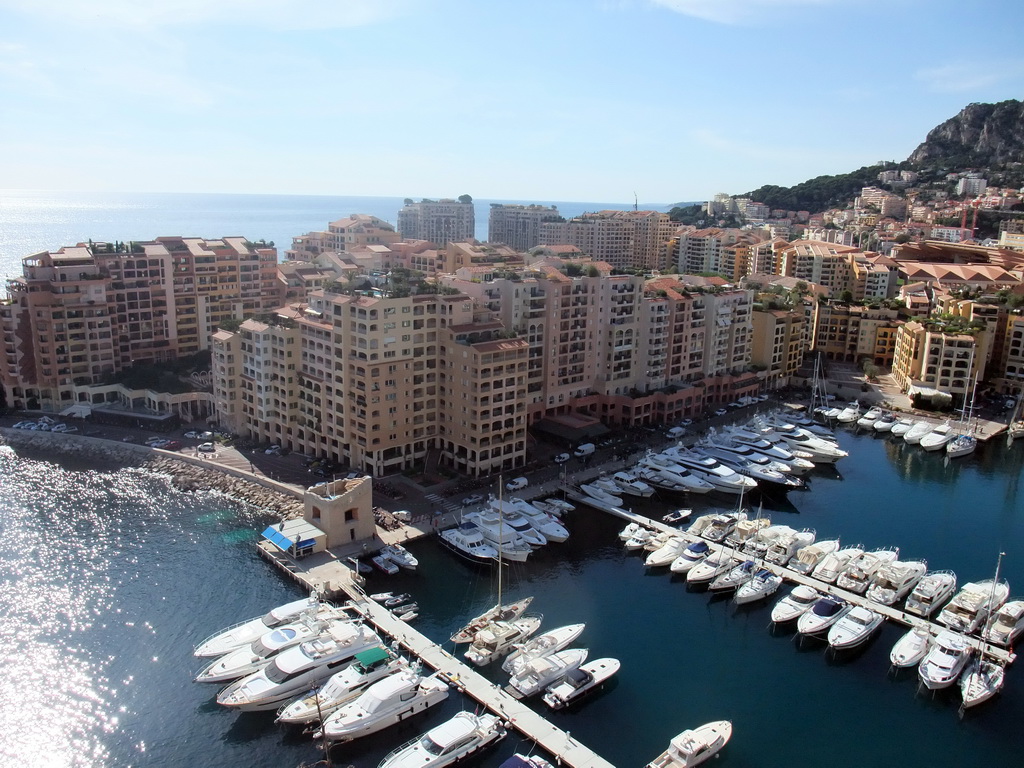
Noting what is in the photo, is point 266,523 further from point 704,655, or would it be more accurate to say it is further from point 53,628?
point 704,655

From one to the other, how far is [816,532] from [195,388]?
2071 inches

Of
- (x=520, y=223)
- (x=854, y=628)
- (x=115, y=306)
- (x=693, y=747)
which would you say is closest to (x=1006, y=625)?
(x=854, y=628)

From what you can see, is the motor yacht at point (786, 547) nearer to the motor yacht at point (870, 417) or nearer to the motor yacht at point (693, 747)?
the motor yacht at point (693, 747)

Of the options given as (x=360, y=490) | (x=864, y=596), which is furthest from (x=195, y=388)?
(x=864, y=596)

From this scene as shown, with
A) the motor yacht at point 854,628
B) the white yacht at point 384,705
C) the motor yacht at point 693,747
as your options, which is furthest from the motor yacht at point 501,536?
the motor yacht at point 854,628

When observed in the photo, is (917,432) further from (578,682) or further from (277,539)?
(277,539)

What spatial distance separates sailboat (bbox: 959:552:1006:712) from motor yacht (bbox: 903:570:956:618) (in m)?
4.39

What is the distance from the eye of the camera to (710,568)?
153ft

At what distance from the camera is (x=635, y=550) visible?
50.8 metres

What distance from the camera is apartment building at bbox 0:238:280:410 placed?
71.9m

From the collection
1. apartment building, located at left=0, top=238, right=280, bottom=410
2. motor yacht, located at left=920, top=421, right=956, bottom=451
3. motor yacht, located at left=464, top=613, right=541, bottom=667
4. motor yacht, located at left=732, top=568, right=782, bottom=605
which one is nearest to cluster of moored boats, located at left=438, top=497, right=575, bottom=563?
motor yacht, located at left=464, top=613, right=541, bottom=667

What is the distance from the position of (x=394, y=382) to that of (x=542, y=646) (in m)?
24.8

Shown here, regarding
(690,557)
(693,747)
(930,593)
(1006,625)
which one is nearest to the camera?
(693,747)

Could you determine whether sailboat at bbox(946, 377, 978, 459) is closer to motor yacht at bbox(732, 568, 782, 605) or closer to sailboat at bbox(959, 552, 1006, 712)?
motor yacht at bbox(732, 568, 782, 605)
